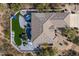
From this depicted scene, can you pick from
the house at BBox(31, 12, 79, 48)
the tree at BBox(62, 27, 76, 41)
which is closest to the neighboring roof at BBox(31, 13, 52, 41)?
the house at BBox(31, 12, 79, 48)

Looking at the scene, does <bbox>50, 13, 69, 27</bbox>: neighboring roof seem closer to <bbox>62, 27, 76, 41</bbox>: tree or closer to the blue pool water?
<bbox>62, 27, 76, 41</bbox>: tree

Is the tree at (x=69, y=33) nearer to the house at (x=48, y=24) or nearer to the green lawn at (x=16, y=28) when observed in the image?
the house at (x=48, y=24)

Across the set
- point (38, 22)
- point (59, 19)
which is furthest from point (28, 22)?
point (59, 19)

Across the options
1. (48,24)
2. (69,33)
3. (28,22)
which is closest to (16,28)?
(28,22)


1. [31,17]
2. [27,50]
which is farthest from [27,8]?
[27,50]

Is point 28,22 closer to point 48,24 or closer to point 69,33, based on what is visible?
point 48,24

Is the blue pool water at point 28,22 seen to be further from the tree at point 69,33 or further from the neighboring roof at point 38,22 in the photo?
the tree at point 69,33

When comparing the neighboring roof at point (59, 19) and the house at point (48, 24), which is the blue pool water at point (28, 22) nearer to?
the house at point (48, 24)

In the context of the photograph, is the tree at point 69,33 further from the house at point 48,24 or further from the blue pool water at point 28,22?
the blue pool water at point 28,22

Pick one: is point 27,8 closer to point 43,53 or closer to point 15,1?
point 15,1

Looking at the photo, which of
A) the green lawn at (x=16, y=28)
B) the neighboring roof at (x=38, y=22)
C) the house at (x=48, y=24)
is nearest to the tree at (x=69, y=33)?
the house at (x=48, y=24)

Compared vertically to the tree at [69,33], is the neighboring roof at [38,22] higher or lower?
higher
